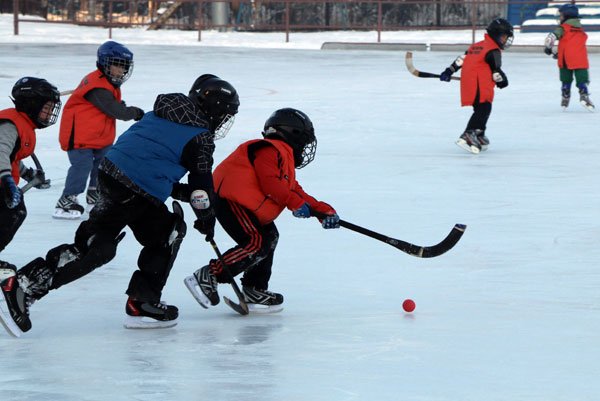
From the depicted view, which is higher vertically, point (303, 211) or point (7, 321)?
point (303, 211)

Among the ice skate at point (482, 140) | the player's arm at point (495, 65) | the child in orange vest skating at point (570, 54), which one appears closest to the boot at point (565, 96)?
the child in orange vest skating at point (570, 54)

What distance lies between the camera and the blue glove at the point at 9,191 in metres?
5.32

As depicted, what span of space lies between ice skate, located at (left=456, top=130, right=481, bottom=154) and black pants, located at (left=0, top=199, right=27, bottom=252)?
6.62 metres

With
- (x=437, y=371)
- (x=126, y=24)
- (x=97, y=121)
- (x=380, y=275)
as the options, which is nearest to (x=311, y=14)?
(x=126, y=24)

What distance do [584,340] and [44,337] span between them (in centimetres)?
224

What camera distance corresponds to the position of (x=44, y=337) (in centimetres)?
524

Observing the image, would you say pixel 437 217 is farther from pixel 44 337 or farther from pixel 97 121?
pixel 44 337

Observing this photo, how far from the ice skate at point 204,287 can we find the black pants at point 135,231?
0.25 m

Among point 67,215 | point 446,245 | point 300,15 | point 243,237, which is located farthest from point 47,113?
point 300,15

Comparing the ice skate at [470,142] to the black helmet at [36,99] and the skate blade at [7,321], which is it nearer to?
the black helmet at [36,99]

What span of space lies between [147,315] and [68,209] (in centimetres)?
305

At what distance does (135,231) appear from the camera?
5.50 metres

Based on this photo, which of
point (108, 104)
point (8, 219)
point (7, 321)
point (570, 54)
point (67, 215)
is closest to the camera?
point (7, 321)

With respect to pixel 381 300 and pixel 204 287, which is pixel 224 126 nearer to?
pixel 204 287
